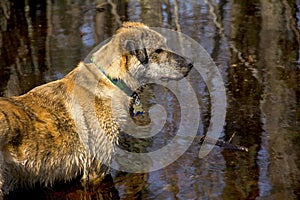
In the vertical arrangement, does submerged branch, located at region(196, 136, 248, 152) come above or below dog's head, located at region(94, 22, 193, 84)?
below

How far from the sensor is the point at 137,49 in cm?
632

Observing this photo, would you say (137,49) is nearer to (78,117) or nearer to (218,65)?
(78,117)

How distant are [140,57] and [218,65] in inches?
140

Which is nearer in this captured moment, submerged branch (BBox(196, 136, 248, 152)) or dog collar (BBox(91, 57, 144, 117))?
dog collar (BBox(91, 57, 144, 117))

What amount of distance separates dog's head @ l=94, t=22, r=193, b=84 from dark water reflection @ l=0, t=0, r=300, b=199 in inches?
40.0

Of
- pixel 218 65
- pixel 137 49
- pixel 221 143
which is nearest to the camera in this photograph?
pixel 137 49

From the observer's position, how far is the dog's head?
20.5 ft

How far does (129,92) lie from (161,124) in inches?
58.0

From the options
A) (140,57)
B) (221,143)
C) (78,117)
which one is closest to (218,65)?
(221,143)

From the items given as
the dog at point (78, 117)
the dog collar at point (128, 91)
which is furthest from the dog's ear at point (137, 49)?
the dog collar at point (128, 91)

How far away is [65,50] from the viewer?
11312 millimetres

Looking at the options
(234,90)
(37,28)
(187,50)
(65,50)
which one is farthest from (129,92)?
(37,28)

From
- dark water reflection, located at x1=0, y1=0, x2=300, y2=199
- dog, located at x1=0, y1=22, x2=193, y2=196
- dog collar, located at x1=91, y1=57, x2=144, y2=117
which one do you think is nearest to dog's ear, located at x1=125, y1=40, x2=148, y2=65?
dog, located at x1=0, y1=22, x2=193, y2=196

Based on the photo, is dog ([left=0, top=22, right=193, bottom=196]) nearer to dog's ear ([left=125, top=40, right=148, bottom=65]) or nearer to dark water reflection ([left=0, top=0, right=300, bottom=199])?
dog's ear ([left=125, top=40, right=148, bottom=65])
